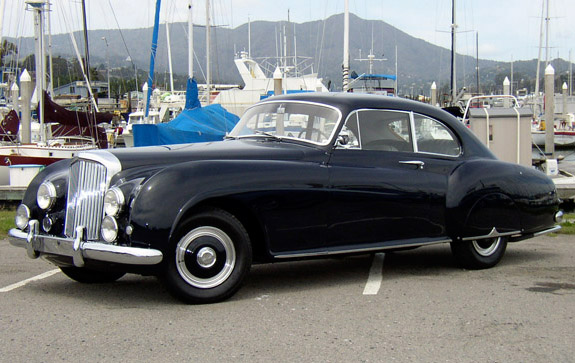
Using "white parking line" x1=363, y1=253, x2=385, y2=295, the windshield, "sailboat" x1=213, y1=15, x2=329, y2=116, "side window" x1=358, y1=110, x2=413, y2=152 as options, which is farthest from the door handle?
"sailboat" x1=213, y1=15, x2=329, y2=116

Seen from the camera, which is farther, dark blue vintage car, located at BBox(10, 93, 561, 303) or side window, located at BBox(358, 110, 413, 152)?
side window, located at BBox(358, 110, 413, 152)

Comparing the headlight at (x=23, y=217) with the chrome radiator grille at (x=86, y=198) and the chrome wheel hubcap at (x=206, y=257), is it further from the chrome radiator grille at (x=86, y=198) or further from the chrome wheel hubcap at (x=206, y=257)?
the chrome wheel hubcap at (x=206, y=257)

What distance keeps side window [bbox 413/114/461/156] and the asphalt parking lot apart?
1.17 m

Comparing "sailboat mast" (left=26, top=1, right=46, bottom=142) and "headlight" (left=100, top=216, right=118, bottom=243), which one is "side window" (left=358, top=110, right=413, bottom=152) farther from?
"sailboat mast" (left=26, top=1, right=46, bottom=142)

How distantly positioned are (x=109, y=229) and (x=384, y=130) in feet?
9.06

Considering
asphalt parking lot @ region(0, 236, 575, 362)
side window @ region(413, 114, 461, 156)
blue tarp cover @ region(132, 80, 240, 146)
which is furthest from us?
blue tarp cover @ region(132, 80, 240, 146)

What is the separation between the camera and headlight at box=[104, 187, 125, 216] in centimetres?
545

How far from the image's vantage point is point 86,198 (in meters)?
5.78

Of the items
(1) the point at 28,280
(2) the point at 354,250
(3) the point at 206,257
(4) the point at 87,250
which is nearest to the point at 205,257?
(3) the point at 206,257

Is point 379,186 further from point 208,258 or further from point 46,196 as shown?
point 46,196

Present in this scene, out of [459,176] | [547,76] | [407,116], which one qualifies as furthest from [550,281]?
[547,76]

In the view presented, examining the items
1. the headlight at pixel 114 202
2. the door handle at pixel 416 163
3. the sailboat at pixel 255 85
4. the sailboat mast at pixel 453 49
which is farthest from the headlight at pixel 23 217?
A: the sailboat at pixel 255 85

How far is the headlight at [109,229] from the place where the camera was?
5430 mm

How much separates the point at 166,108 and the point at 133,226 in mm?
39497
